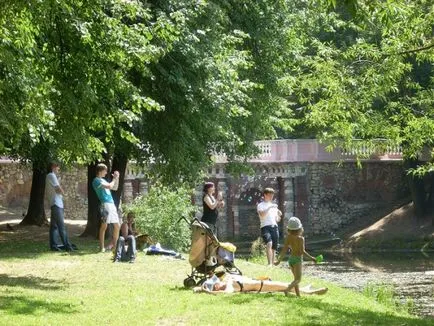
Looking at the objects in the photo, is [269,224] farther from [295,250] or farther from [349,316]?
[349,316]

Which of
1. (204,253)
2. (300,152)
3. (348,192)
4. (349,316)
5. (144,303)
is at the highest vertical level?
(300,152)

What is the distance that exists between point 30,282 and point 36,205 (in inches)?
659

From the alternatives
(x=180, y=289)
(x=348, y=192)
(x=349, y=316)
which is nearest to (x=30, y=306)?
(x=180, y=289)

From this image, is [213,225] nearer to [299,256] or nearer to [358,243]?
[299,256]

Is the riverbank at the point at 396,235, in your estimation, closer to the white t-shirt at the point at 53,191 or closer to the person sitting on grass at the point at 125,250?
the white t-shirt at the point at 53,191

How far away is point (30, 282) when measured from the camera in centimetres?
1341

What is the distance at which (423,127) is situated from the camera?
17.3 metres

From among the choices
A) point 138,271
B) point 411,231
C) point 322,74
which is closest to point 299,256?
point 138,271

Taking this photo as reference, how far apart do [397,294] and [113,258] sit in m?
6.86

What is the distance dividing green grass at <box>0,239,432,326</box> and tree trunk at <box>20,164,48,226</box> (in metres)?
14.0

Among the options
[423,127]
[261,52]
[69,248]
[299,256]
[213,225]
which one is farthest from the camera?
[261,52]

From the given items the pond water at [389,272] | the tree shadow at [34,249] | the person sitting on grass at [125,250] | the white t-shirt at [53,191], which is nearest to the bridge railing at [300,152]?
the pond water at [389,272]

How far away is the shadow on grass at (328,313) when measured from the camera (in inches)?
411

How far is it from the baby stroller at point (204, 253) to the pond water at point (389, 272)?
16.6 feet
